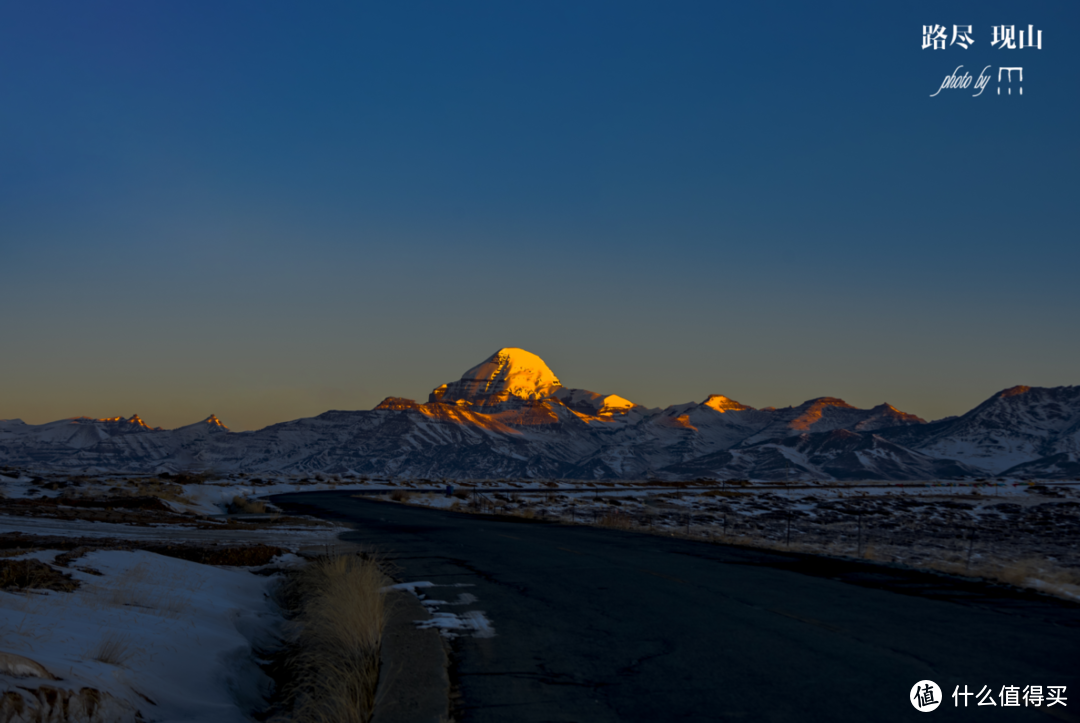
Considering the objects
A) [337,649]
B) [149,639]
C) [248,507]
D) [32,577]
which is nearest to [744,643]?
[337,649]

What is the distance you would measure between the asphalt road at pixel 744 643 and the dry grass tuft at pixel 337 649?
90cm

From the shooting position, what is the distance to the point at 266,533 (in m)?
26.4

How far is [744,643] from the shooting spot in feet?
29.4

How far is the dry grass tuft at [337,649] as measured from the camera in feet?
21.8

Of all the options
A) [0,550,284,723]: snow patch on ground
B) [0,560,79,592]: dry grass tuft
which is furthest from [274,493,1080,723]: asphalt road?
[0,560,79,592]: dry grass tuft

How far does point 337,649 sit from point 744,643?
4362 mm

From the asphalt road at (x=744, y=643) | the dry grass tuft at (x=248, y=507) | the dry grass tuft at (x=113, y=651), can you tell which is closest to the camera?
the asphalt road at (x=744, y=643)

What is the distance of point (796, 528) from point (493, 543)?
102 feet

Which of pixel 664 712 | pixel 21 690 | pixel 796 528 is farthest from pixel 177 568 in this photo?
pixel 796 528

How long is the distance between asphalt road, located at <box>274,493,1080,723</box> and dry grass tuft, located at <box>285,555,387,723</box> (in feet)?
2.96

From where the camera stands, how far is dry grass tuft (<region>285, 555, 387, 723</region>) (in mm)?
6633

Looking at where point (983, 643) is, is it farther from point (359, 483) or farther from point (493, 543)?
point (359, 483)

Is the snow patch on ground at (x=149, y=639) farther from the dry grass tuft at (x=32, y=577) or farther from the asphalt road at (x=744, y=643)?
the asphalt road at (x=744, y=643)

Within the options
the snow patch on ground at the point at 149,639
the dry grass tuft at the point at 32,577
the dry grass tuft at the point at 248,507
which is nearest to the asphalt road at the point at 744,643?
the snow patch on ground at the point at 149,639
